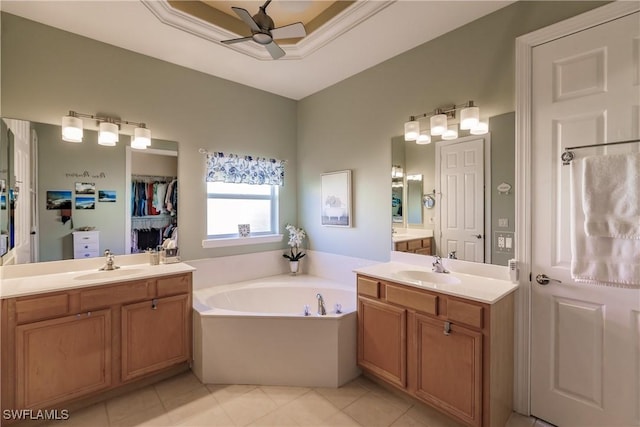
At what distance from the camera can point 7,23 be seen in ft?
7.37

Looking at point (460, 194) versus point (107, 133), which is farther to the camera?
point (107, 133)

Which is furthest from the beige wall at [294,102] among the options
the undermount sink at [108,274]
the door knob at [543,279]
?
the door knob at [543,279]

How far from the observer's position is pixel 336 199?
3.46 meters

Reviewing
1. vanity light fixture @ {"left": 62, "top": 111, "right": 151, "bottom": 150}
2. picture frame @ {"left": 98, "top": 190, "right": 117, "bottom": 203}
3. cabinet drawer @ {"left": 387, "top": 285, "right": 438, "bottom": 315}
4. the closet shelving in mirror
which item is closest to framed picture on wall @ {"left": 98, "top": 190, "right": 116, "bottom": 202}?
picture frame @ {"left": 98, "top": 190, "right": 117, "bottom": 203}

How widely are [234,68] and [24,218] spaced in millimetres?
2244

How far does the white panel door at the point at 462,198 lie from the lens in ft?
7.51

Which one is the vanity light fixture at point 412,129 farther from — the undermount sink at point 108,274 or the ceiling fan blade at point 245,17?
the undermount sink at point 108,274

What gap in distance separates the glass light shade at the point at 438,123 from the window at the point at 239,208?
2.10 metres

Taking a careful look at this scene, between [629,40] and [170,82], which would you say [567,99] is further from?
[170,82]

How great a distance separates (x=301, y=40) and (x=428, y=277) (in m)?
2.39

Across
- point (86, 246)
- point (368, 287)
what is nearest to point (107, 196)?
point (86, 246)

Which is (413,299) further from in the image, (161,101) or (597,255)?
(161,101)

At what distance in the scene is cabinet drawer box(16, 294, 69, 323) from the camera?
1.89m

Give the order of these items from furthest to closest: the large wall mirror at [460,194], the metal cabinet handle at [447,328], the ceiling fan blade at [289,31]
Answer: the large wall mirror at [460,194] → the ceiling fan blade at [289,31] → the metal cabinet handle at [447,328]
